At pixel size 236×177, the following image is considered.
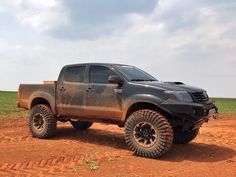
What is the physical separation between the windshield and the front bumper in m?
1.47

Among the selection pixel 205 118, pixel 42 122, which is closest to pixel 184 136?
pixel 205 118

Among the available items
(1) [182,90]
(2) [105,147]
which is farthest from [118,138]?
(1) [182,90]

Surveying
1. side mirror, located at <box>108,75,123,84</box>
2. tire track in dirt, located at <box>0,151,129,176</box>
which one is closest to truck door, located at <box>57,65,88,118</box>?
side mirror, located at <box>108,75,123,84</box>

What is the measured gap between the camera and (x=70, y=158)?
358 inches

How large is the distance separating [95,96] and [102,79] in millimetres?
481

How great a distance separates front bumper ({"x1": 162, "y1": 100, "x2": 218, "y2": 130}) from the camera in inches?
356

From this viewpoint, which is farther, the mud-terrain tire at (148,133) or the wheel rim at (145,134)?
the wheel rim at (145,134)

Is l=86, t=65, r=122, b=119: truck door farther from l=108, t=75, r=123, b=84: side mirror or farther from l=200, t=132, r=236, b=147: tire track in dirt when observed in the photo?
l=200, t=132, r=236, b=147: tire track in dirt

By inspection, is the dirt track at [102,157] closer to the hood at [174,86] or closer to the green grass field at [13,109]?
the hood at [174,86]

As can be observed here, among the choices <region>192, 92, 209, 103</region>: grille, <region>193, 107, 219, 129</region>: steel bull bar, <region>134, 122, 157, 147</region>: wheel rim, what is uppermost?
<region>192, 92, 209, 103</region>: grille

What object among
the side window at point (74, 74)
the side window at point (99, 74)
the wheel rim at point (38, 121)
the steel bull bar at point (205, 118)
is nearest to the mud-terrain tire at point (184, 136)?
the steel bull bar at point (205, 118)

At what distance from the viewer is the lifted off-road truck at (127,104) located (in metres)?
9.20

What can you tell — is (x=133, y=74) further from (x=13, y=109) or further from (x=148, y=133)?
(x=13, y=109)

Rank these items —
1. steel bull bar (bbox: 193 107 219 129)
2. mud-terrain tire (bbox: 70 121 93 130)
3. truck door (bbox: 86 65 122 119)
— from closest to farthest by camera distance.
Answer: steel bull bar (bbox: 193 107 219 129)
truck door (bbox: 86 65 122 119)
mud-terrain tire (bbox: 70 121 93 130)
